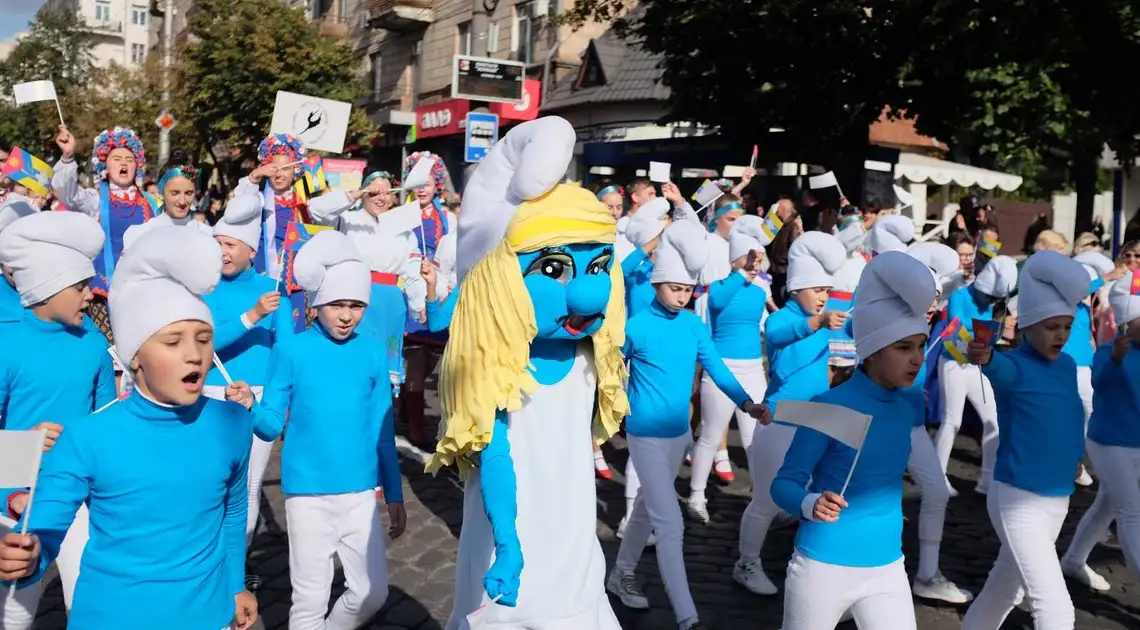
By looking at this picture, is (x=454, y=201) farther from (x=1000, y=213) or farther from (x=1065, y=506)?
(x=1000, y=213)

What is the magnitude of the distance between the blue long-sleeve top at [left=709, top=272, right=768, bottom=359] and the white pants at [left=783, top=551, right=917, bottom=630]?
12.3 feet

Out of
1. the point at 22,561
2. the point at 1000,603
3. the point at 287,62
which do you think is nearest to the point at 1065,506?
the point at 1000,603

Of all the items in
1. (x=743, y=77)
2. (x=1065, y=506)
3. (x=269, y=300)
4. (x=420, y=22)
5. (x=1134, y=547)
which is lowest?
(x=1134, y=547)

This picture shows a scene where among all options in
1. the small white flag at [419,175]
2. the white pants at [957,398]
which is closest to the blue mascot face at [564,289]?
the white pants at [957,398]

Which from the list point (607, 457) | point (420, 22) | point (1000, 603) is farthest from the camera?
point (420, 22)

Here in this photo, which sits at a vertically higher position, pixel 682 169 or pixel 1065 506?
pixel 682 169

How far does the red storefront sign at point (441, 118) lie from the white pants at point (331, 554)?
22114 millimetres

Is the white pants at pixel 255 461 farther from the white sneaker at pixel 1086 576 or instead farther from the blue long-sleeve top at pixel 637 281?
the white sneaker at pixel 1086 576

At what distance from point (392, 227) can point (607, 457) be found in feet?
8.70

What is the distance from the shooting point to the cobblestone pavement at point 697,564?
4934 millimetres

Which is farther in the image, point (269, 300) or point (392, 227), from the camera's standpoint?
point (392, 227)

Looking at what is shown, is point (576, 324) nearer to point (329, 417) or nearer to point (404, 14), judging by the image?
point (329, 417)

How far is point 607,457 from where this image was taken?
27.2 ft

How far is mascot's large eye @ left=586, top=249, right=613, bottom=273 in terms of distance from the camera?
10.3 feet
